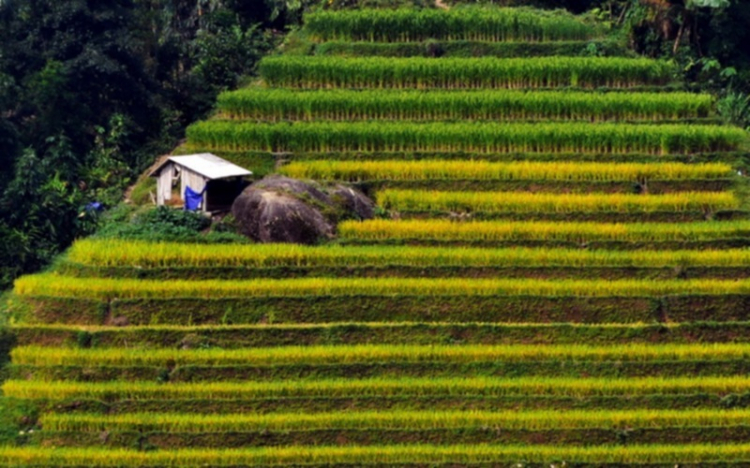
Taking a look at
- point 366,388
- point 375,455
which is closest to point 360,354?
point 366,388

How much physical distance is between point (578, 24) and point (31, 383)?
1477 cm

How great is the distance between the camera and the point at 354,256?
1071 inches

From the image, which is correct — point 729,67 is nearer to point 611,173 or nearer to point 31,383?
point 611,173

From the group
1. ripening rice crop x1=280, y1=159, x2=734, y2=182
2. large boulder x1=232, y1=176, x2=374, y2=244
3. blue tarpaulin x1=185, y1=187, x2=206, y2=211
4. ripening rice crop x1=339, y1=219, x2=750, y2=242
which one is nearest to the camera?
large boulder x1=232, y1=176, x2=374, y2=244

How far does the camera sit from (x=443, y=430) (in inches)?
945

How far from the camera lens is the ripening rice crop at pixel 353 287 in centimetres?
2628

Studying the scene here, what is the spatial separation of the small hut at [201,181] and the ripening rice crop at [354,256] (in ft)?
5.30

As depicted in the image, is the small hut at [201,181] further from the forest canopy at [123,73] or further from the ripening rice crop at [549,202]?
the ripening rice crop at [549,202]

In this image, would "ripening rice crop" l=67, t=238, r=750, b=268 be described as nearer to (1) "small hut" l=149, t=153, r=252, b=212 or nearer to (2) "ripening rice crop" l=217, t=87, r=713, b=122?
(1) "small hut" l=149, t=153, r=252, b=212

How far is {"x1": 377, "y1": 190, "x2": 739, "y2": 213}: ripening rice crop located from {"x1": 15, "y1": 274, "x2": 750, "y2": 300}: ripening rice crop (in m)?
2.15

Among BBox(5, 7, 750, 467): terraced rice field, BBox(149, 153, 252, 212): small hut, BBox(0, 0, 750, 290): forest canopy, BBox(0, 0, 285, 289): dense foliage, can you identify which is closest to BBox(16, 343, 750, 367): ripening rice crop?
BBox(5, 7, 750, 467): terraced rice field

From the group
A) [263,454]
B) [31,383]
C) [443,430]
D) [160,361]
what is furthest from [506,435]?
[31,383]

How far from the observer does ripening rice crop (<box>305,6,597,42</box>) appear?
3434 cm

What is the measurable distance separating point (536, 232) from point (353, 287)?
3456mm
